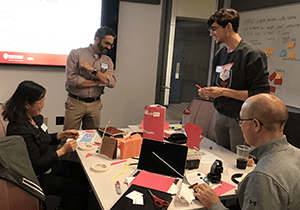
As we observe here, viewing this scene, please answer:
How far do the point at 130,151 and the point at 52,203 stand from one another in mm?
1136

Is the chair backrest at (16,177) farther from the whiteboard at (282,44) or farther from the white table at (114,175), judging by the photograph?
the whiteboard at (282,44)

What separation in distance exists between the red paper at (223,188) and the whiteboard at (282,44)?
2339mm

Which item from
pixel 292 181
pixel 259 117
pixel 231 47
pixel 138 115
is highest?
pixel 231 47

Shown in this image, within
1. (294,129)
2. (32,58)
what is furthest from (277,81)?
(32,58)

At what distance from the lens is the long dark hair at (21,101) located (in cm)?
186

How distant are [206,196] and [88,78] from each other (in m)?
2.06

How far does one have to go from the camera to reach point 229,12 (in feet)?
7.39

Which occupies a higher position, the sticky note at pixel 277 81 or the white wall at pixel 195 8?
the white wall at pixel 195 8

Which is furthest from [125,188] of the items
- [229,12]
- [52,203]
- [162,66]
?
[162,66]

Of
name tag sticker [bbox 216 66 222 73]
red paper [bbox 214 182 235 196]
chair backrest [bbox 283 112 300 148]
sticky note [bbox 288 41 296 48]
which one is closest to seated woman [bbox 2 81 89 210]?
red paper [bbox 214 182 235 196]

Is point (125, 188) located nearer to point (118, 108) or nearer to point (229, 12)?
point (229, 12)

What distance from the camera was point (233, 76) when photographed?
2.28 m

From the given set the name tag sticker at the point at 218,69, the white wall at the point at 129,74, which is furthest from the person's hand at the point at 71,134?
the white wall at the point at 129,74

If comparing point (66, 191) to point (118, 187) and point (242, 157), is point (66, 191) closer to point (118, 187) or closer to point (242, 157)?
point (118, 187)
